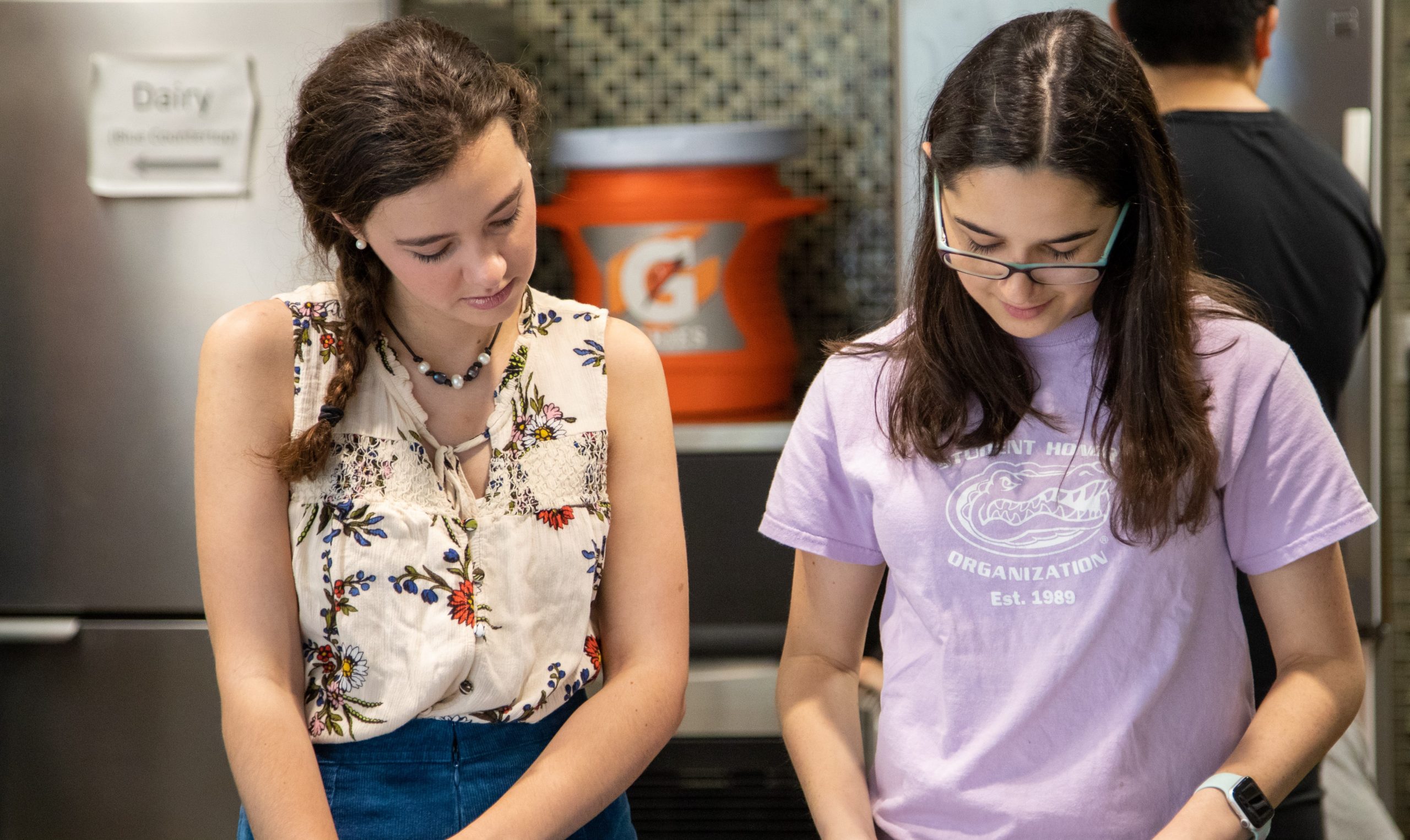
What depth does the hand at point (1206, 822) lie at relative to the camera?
962 mm

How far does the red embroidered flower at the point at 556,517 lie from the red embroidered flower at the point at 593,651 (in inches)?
4.7

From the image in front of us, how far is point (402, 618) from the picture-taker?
1.12 metres

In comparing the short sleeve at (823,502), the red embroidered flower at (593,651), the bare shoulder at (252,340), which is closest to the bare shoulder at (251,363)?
the bare shoulder at (252,340)

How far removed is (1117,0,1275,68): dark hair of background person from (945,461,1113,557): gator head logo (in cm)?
74

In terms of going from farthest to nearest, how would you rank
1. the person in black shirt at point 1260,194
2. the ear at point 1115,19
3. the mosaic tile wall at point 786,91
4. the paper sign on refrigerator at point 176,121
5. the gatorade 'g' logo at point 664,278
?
the mosaic tile wall at point 786,91 < the gatorade 'g' logo at point 664,278 < the paper sign on refrigerator at point 176,121 < the ear at point 1115,19 < the person in black shirt at point 1260,194

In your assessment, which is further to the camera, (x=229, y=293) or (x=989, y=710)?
(x=229, y=293)

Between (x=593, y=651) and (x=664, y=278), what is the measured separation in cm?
98

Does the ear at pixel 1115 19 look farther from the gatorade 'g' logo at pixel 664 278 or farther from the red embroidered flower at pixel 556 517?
Result: the red embroidered flower at pixel 556 517

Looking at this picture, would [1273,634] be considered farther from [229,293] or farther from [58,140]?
[58,140]

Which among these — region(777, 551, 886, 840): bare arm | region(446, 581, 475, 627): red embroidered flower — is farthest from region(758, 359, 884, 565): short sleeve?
region(446, 581, 475, 627): red embroidered flower

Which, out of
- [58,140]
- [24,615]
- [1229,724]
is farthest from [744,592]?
[58,140]

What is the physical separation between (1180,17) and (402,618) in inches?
46.9

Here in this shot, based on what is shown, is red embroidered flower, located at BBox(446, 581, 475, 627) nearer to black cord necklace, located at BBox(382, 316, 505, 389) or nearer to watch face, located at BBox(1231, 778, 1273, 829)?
black cord necklace, located at BBox(382, 316, 505, 389)

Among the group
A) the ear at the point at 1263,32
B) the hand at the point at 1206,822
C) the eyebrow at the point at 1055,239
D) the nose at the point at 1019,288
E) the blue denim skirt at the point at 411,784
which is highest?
the ear at the point at 1263,32
